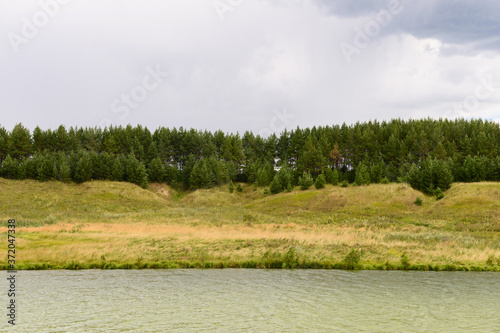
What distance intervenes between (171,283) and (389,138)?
326ft

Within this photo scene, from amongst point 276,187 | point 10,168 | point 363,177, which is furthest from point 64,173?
point 363,177

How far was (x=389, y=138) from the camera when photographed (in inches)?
4205

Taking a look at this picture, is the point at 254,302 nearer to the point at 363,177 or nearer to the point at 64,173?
the point at 363,177

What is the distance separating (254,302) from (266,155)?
115438 millimetres

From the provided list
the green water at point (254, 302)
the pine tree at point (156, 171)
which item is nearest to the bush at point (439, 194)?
the green water at point (254, 302)

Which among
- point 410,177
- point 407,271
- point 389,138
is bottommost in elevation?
point 407,271

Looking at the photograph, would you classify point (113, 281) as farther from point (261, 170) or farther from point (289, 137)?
point (289, 137)

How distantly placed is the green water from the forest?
211 ft

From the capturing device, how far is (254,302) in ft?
51.7

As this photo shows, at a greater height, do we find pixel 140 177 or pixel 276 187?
pixel 140 177

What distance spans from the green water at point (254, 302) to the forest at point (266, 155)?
6420 cm

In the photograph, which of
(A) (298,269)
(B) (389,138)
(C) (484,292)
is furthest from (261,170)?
(C) (484,292)

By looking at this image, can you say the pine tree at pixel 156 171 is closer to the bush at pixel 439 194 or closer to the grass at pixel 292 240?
the grass at pixel 292 240

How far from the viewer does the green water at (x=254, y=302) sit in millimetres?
12656
